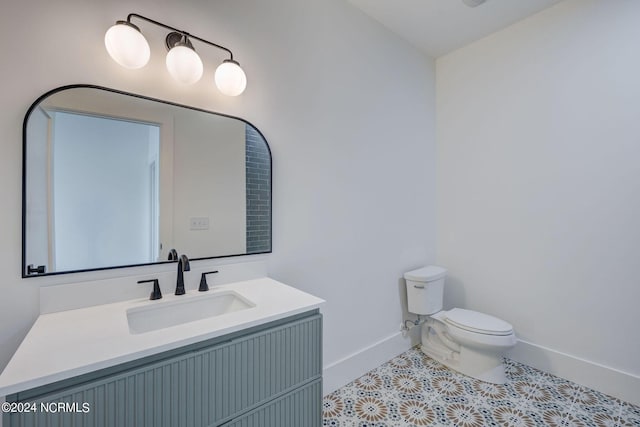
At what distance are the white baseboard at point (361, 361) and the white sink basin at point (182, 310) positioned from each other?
34.3 inches

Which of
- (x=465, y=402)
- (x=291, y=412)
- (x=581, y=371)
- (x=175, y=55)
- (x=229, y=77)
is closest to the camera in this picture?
(x=291, y=412)

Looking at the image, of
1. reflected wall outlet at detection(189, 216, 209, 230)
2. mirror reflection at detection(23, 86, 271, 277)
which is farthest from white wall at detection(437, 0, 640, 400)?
reflected wall outlet at detection(189, 216, 209, 230)

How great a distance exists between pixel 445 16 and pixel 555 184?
1447 mm

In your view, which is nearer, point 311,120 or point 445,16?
point 311,120

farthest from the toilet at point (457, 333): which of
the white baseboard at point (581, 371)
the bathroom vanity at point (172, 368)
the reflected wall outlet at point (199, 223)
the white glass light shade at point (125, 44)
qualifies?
the white glass light shade at point (125, 44)

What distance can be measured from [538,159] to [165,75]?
247 cm

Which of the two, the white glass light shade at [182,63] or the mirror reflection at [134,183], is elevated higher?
the white glass light shade at [182,63]

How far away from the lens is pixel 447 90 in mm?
2656

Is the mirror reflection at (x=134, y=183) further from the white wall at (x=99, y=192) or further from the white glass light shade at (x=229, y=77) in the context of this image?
the white glass light shade at (x=229, y=77)

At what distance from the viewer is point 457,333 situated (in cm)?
207

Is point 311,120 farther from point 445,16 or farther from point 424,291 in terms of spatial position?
point 424,291

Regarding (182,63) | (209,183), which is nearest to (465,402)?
(209,183)

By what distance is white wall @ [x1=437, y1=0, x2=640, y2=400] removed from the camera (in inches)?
72.3

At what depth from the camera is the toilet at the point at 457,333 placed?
1.96 m
